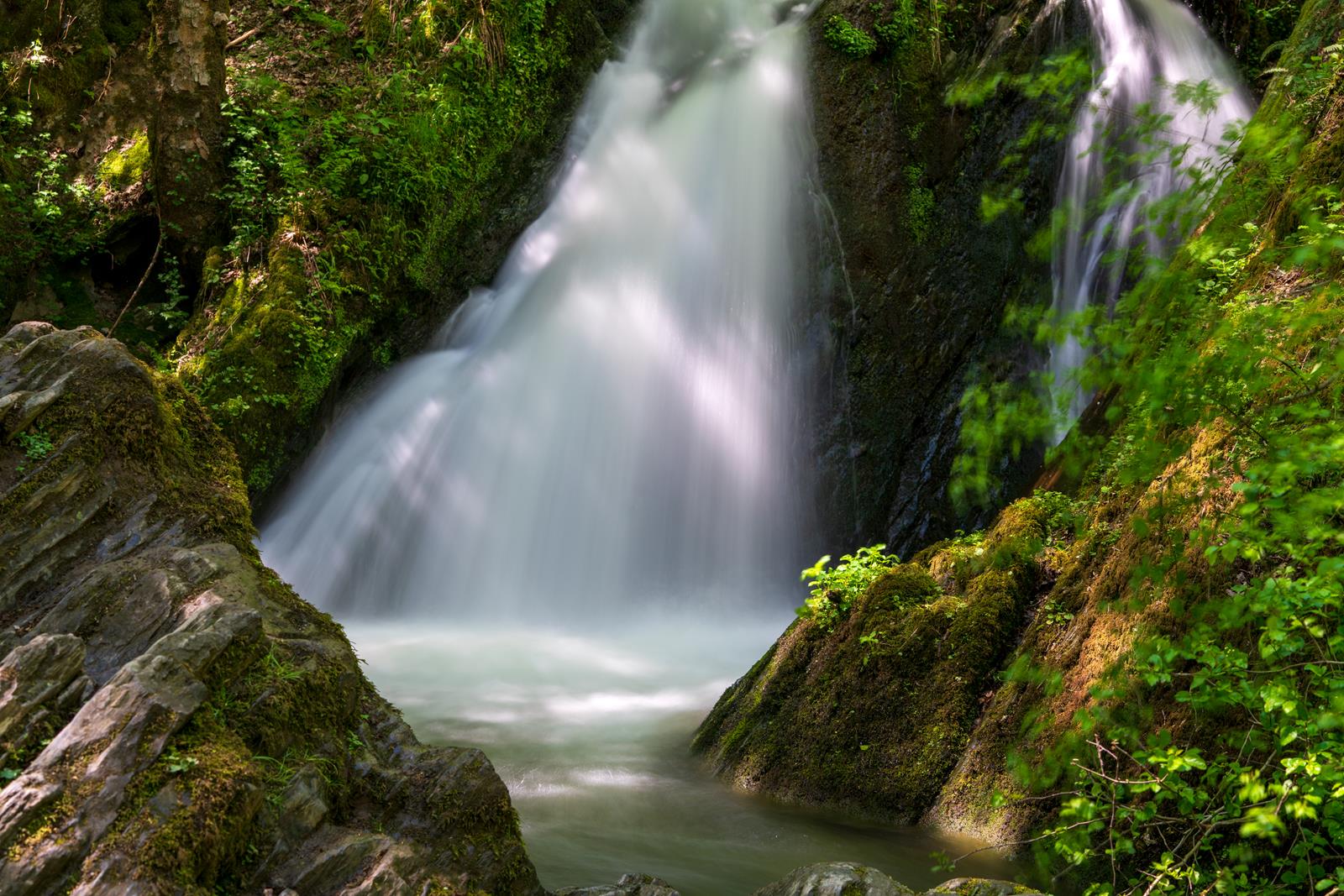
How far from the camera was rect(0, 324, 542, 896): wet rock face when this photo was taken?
248cm

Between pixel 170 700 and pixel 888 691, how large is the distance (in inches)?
144

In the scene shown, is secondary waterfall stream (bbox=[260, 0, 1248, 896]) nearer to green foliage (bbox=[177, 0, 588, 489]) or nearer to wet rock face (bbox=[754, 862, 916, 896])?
green foliage (bbox=[177, 0, 588, 489])

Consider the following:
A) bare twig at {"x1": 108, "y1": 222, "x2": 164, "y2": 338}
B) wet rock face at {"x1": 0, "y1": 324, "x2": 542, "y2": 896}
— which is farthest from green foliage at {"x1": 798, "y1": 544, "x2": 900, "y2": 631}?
bare twig at {"x1": 108, "y1": 222, "x2": 164, "y2": 338}

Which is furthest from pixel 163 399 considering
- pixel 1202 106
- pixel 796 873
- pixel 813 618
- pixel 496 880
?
pixel 1202 106

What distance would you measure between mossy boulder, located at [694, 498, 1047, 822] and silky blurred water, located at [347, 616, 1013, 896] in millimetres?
200

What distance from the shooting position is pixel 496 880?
3191 mm

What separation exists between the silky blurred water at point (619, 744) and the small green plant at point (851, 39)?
7042mm

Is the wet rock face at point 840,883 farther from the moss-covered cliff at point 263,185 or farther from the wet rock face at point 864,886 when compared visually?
the moss-covered cliff at point 263,185

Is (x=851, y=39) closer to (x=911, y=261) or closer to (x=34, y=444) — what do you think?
(x=911, y=261)

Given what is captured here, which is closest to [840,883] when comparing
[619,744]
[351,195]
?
[619,744]

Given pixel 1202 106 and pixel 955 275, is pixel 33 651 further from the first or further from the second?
pixel 955 275

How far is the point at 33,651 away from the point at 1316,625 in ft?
12.2

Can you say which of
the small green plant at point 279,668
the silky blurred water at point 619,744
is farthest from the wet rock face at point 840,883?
the small green plant at point 279,668

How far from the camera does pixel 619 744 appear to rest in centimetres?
620
